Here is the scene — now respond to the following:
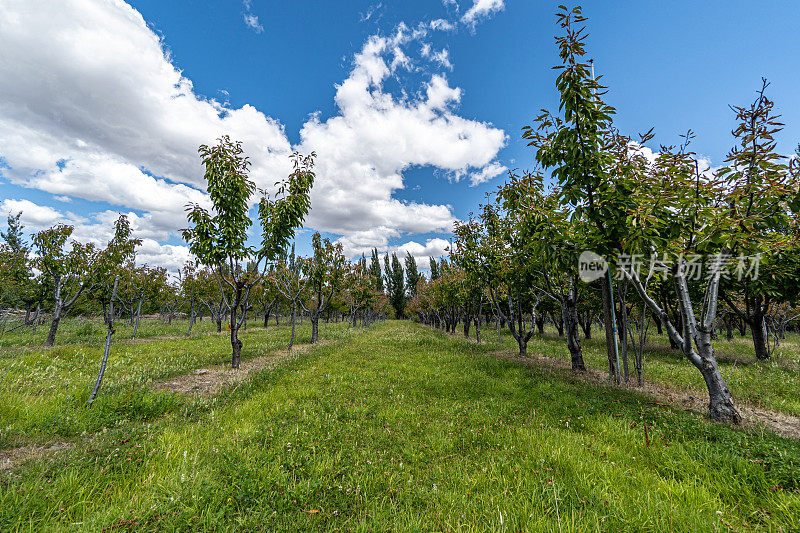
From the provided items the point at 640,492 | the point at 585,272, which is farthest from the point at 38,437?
the point at 585,272

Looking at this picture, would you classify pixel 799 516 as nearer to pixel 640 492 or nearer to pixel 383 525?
pixel 640 492

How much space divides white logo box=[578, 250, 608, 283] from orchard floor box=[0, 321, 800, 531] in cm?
372

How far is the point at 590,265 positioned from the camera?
332 inches

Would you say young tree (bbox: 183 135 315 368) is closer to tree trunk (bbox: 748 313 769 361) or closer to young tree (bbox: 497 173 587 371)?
young tree (bbox: 497 173 587 371)

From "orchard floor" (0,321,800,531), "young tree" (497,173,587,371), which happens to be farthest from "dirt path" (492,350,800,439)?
"young tree" (497,173,587,371)

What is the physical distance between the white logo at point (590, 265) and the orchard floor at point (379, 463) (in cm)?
372

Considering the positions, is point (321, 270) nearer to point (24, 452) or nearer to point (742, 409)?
point (24, 452)

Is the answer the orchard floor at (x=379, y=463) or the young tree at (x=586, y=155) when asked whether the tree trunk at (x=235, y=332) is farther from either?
the young tree at (x=586, y=155)

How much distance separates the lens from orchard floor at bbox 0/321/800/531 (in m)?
3.34

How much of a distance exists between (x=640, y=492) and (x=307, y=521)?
4.64m

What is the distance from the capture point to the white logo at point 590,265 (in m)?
7.38

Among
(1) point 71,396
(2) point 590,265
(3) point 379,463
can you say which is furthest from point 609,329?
(1) point 71,396

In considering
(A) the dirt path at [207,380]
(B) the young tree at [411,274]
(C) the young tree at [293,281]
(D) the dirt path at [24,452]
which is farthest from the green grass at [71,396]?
(B) the young tree at [411,274]

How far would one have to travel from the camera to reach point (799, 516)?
3.02 meters
